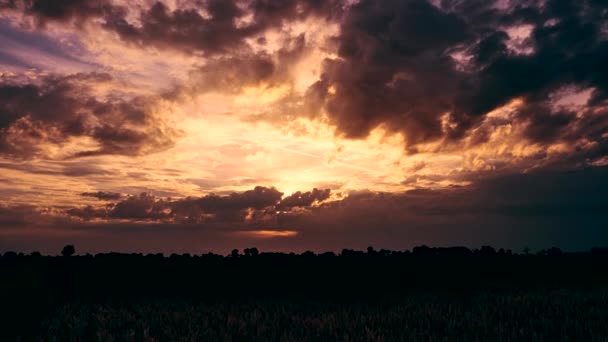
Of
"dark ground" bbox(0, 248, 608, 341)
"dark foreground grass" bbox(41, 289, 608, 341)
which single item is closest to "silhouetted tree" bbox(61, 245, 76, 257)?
"dark ground" bbox(0, 248, 608, 341)

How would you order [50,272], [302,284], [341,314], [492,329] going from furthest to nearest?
[50,272] → [302,284] → [341,314] → [492,329]

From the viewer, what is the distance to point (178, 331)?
13609 mm

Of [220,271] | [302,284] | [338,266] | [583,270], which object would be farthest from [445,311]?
→ [583,270]

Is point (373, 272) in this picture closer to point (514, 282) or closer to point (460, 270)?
point (460, 270)

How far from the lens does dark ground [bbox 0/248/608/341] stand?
13.4 meters

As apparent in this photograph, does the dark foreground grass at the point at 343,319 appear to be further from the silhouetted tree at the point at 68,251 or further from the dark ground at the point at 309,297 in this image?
the silhouetted tree at the point at 68,251

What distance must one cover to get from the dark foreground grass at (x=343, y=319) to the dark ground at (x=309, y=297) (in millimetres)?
54

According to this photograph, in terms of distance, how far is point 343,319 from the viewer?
14750 millimetres

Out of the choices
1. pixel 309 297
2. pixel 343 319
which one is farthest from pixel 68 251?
pixel 343 319

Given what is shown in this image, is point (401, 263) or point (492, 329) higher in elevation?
point (401, 263)

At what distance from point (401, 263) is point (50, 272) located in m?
17.4

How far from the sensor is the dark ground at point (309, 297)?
13.4 m

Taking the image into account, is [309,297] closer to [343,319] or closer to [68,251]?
[343,319]

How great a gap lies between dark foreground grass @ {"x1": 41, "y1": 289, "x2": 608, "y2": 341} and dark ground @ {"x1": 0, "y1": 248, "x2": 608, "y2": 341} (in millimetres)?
54
